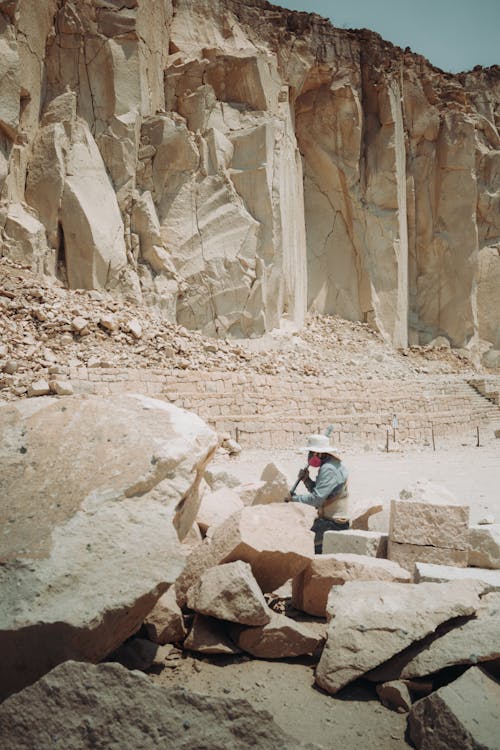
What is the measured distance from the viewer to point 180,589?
11.1ft

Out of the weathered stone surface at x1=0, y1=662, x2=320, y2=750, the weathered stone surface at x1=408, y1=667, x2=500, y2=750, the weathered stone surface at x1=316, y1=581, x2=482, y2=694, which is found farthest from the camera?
the weathered stone surface at x1=316, y1=581, x2=482, y2=694

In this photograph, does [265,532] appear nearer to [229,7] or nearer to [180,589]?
[180,589]

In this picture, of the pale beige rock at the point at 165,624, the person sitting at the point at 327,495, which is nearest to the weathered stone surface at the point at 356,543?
the person sitting at the point at 327,495

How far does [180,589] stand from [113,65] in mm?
18535

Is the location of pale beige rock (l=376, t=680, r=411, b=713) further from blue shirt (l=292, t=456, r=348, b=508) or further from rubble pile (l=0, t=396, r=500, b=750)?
blue shirt (l=292, t=456, r=348, b=508)

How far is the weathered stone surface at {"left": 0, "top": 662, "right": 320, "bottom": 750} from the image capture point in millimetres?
1859

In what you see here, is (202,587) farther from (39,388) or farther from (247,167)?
(247,167)

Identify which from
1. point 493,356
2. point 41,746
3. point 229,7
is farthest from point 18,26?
point 493,356

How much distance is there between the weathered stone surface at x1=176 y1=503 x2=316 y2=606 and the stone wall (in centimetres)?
761

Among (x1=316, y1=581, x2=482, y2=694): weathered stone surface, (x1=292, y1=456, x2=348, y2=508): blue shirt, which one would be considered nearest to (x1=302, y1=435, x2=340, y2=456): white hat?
(x1=292, y1=456, x2=348, y2=508): blue shirt

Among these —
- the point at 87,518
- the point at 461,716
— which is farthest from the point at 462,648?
the point at 87,518

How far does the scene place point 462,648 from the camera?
2633 millimetres

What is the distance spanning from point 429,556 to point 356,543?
21.1 inches

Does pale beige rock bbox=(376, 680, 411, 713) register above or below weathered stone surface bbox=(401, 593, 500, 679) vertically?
below
